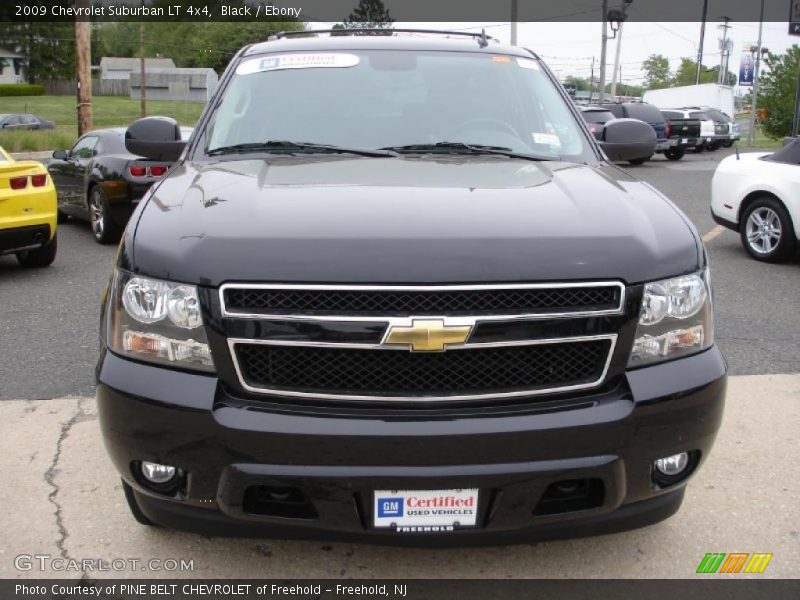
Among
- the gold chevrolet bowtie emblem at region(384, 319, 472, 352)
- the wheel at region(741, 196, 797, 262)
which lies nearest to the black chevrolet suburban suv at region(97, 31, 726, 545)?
the gold chevrolet bowtie emblem at region(384, 319, 472, 352)

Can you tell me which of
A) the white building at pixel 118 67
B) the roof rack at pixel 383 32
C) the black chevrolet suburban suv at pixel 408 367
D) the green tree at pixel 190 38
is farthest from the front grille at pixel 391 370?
the white building at pixel 118 67

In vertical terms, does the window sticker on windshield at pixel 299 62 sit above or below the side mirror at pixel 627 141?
above

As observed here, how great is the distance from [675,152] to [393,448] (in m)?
26.1

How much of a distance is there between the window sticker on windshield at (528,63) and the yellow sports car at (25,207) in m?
5.60

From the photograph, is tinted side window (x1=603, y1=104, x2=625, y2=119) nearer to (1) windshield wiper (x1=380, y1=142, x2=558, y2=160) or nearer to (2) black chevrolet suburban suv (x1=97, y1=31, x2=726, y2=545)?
(1) windshield wiper (x1=380, y1=142, x2=558, y2=160)

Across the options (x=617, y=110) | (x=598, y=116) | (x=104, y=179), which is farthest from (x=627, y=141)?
(x=617, y=110)

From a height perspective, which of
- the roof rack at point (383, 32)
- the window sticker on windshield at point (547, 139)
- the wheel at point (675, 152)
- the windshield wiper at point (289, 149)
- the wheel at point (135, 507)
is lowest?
the wheel at point (675, 152)

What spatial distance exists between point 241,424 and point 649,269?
1274 millimetres

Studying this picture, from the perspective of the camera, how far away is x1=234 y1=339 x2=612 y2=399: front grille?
2.39m

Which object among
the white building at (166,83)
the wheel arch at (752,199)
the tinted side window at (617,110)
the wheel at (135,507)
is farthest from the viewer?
the white building at (166,83)

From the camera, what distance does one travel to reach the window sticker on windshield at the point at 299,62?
13.1 feet

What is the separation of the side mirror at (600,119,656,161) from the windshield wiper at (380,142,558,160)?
0.79 metres

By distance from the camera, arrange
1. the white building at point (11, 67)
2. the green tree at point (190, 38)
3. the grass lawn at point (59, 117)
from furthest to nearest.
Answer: the green tree at point (190, 38)
the white building at point (11, 67)
the grass lawn at point (59, 117)

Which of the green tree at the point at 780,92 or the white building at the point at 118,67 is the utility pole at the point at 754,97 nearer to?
the green tree at the point at 780,92
